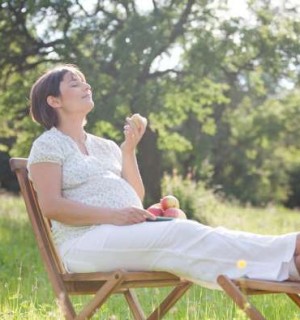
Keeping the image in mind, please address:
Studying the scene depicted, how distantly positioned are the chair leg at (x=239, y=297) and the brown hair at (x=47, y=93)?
1223 mm

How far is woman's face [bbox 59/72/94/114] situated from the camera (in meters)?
4.19

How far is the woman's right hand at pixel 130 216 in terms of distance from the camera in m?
3.82

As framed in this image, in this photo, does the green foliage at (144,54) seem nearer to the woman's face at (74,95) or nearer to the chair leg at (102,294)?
the woman's face at (74,95)

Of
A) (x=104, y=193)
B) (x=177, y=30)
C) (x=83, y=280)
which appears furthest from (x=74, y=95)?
(x=177, y=30)

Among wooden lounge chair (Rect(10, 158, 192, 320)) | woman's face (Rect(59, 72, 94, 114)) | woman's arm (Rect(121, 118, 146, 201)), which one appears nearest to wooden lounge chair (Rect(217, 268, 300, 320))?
wooden lounge chair (Rect(10, 158, 192, 320))

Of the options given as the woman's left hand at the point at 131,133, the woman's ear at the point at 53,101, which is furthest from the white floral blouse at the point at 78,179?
the woman's left hand at the point at 131,133

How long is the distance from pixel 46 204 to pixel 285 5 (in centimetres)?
1289

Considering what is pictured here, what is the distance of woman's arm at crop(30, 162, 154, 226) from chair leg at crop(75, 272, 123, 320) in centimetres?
26

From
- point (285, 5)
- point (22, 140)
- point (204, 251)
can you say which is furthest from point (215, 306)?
point (285, 5)

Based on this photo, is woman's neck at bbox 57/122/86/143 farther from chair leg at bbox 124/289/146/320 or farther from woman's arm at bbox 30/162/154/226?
chair leg at bbox 124/289/146/320

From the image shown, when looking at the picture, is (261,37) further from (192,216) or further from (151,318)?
(151,318)

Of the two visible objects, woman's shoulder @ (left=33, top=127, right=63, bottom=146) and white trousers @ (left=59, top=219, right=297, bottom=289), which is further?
woman's shoulder @ (left=33, top=127, right=63, bottom=146)

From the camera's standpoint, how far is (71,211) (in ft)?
12.8

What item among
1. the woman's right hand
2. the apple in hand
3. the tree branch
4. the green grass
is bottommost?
the green grass
